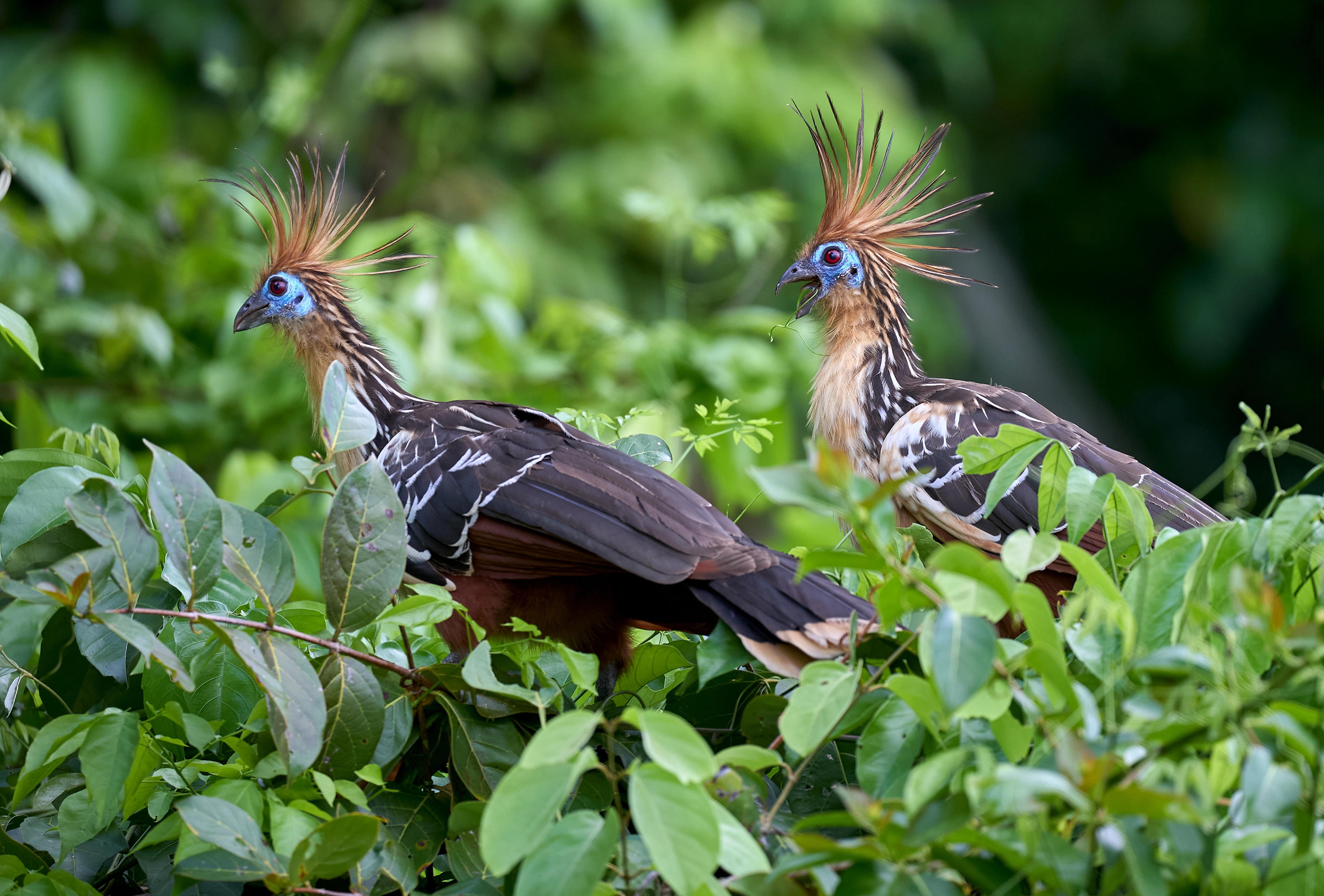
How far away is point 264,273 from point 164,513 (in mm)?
1571

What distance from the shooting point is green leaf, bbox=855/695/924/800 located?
0.99 meters

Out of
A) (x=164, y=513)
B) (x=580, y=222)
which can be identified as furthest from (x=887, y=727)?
(x=580, y=222)

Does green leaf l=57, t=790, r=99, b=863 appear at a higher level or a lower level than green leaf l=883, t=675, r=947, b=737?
lower

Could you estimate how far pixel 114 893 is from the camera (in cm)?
133

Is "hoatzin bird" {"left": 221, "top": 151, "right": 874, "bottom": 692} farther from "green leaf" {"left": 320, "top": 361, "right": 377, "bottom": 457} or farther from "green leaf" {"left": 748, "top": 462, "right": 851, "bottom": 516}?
"green leaf" {"left": 748, "top": 462, "right": 851, "bottom": 516}

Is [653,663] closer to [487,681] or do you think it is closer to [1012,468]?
[487,681]

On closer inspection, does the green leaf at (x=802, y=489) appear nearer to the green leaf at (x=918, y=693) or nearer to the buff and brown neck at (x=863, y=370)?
the green leaf at (x=918, y=693)

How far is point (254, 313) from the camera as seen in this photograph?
2.46 metres

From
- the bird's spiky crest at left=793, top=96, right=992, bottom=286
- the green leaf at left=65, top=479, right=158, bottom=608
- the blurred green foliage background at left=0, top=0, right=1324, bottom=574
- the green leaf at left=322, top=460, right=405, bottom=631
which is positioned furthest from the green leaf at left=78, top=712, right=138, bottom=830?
the bird's spiky crest at left=793, top=96, right=992, bottom=286

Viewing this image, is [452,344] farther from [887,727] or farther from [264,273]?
[887,727]

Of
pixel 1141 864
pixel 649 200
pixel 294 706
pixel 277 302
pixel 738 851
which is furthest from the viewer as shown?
pixel 649 200

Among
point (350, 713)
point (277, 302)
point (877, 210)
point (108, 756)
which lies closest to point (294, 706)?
point (350, 713)

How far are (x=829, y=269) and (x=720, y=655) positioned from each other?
5.41ft

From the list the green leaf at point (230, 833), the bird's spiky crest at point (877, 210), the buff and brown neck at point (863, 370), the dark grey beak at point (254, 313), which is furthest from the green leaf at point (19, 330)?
the bird's spiky crest at point (877, 210)
